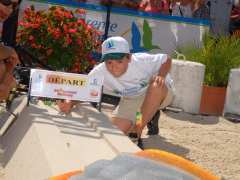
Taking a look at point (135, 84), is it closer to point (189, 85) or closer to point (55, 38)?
point (55, 38)

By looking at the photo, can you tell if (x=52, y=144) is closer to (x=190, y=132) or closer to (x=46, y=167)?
(x=46, y=167)

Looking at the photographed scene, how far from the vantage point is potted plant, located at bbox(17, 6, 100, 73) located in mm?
6809

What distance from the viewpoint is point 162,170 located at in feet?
7.30

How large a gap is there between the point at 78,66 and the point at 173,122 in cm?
123

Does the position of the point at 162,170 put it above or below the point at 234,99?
above

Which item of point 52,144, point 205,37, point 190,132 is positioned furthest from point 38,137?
point 205,37

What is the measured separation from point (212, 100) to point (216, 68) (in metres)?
0.44

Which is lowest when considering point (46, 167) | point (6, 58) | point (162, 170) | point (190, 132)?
point (190, 132)

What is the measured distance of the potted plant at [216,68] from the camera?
789 centimetres

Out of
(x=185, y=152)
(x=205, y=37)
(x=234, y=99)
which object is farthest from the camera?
(x=205, y=37)

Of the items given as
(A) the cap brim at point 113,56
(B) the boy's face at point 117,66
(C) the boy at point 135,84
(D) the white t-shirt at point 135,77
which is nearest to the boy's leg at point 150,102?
(C) the boy at point 135,84

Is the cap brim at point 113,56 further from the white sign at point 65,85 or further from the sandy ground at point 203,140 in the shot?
the sandy ground at point 203,140

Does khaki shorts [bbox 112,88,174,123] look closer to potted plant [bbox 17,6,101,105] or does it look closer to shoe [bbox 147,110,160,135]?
shoe [bbox 147,110,160,135]

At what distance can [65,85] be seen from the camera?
4363 mm
